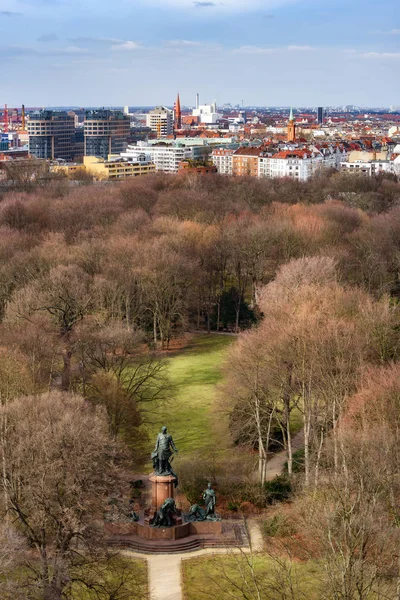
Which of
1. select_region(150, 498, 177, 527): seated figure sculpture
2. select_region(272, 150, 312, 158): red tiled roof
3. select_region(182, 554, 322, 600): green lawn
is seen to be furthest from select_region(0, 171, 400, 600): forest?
select_region(272, 150, 312, 158): red tiled roof

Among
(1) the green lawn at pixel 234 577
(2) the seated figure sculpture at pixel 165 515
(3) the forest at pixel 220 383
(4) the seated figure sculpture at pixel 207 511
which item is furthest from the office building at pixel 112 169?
(1) the green lawn at pixel 234 577

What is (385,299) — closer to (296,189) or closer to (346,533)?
(346,533)

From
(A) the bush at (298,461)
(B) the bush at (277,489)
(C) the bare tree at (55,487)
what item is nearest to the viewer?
(C) the bare tree at (55,487)

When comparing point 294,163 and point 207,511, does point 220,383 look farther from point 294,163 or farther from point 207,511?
point 294,163

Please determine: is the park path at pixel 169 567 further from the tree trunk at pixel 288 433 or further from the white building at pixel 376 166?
the white building at pixel 376 166

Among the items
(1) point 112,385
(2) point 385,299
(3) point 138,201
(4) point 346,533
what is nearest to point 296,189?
(3) point 138,201

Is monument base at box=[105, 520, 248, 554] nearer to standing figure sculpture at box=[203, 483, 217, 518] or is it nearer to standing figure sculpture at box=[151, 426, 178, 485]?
standing figure sculpture at box=[203, 483, 217, 518]
